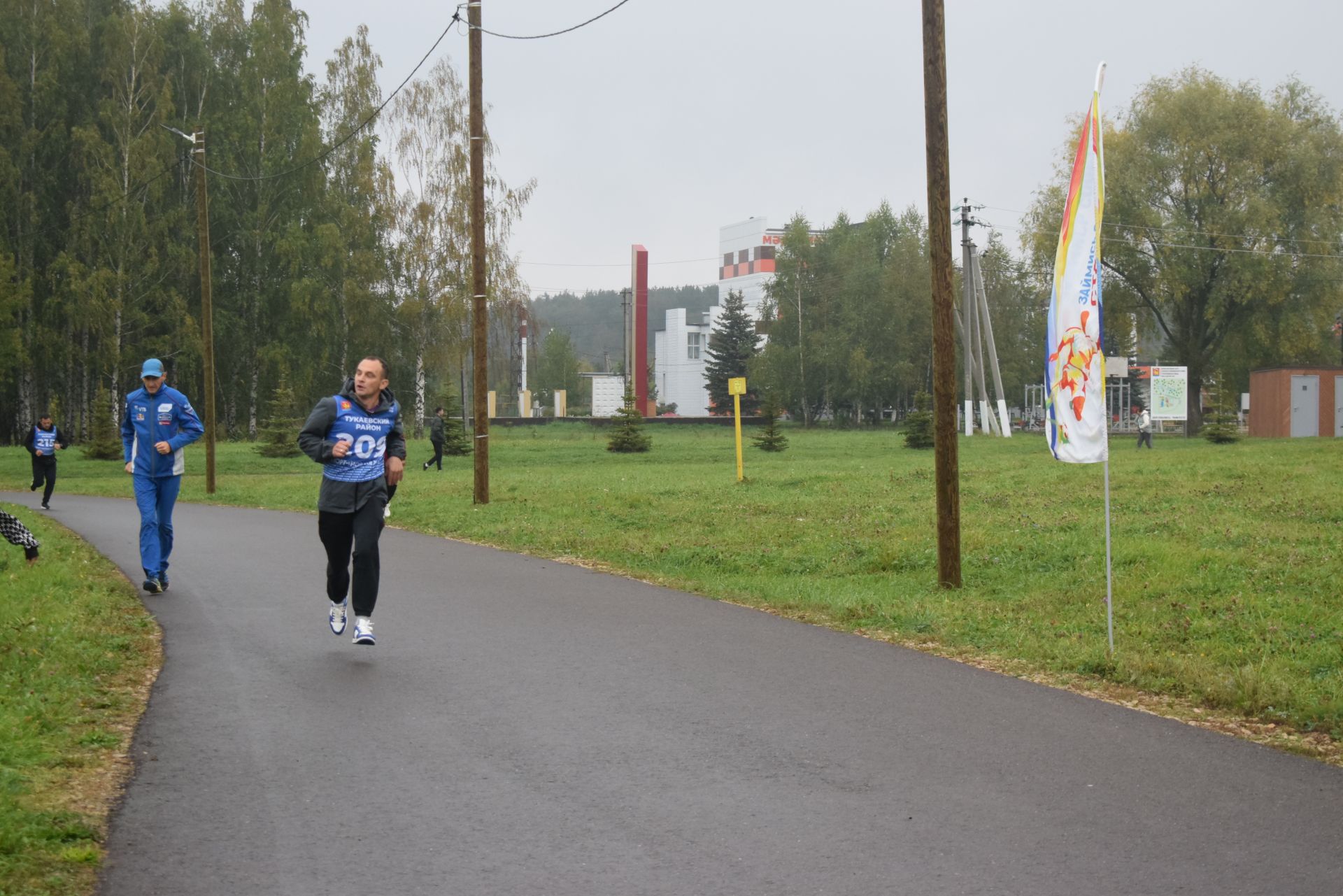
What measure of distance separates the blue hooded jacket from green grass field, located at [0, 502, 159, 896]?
1110mm

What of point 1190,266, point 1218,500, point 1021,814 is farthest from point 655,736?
point 1190,266

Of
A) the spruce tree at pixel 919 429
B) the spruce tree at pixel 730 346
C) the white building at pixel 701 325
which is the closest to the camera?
the spruce tree at pixel 919 429

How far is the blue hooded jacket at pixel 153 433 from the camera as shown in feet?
37.3

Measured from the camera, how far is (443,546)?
52.8ft

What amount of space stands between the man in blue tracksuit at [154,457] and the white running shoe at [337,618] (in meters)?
3.12

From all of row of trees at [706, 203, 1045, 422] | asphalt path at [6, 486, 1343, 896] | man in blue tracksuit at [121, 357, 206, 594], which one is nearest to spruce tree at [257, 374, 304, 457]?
man in blue tracksuit at [121, 357, 206, 594]

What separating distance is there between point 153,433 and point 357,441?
3682 mm

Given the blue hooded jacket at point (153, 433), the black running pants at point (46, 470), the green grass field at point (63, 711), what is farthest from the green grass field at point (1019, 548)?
the green grass field at point (63, 711)

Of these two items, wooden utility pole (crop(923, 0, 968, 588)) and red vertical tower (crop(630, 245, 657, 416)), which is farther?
red vertical tower (crop(630, 245, 657, 416))

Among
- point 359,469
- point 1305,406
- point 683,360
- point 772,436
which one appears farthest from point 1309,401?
point 683,360

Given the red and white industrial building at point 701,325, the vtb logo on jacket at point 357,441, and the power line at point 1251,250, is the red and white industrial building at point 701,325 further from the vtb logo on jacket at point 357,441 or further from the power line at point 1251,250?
the vtb logo on jacket at point 357,441

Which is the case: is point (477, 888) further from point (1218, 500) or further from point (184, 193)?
point (184, 193)

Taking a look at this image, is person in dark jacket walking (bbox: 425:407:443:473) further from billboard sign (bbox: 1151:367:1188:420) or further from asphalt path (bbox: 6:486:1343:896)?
billboard sign (bbox: 1151:367:1188:420)

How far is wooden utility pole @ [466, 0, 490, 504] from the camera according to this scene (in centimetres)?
2155
